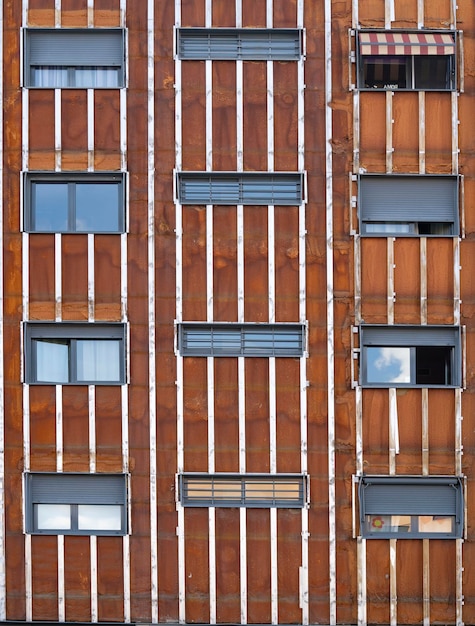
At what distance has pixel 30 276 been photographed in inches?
544

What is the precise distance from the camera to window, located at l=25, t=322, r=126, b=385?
13.9 meters

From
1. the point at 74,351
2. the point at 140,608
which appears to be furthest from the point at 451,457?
the point at 74,351

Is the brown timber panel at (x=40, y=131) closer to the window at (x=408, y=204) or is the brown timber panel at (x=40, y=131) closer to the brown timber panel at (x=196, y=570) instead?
the window at (x=408, y=204)

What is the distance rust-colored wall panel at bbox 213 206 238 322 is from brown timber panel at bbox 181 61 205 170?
1.33 m

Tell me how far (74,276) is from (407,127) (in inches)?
315

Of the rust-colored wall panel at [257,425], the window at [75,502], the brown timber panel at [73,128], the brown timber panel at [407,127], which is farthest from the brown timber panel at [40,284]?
the brown timber panel at [407,127]

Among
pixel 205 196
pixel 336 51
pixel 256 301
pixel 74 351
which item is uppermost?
pixel 336 51

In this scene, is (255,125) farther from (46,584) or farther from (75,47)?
(46,584)

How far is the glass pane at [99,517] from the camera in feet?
45.2

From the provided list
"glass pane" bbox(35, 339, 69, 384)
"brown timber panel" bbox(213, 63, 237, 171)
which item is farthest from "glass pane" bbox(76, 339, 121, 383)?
"brown timber panel" bbox(213, 63, 237, 171)

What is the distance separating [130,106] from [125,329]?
4929 millimetres

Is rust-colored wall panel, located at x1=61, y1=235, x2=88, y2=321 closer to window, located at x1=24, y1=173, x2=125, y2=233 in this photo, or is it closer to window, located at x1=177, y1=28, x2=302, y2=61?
window, located at x1=24, y1=173, x2=125, y2=233

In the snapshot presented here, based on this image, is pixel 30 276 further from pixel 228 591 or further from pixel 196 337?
pixel 228 591

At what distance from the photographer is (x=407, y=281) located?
44.9 ft
